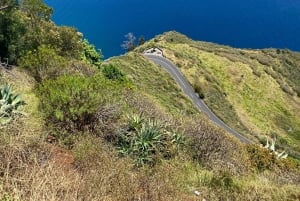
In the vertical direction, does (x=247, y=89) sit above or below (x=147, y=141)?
above

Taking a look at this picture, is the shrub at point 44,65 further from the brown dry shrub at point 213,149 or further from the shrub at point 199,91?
the shrub at point 199,91

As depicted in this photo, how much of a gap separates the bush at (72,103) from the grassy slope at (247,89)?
36.0 m

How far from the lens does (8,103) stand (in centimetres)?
962

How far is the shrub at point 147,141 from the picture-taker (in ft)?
33.2

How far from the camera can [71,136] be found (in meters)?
9.95

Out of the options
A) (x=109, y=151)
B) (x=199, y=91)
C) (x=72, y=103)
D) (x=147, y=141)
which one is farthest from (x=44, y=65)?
(x=199, y=91)

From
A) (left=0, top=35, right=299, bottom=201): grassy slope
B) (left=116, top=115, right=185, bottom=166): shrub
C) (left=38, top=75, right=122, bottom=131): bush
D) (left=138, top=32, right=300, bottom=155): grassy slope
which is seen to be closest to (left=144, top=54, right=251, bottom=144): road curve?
(left=138, top=32, right=300, bottom=155): grassy slope

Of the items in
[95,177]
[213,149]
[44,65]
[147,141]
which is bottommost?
[95,177]

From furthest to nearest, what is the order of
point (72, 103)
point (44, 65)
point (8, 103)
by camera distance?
point (44, 65)
point (72, 103)
point (8, 103)

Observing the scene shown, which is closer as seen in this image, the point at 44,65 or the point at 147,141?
the point at 147,141

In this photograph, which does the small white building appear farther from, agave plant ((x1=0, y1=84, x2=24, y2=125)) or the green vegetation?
agave plant ((x1=0, y1=84, x2=24, y2=125))

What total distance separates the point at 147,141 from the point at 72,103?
2.03 m

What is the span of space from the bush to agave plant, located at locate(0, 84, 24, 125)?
2.62 ft

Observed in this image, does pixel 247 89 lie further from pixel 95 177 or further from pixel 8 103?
pixel 95 177
